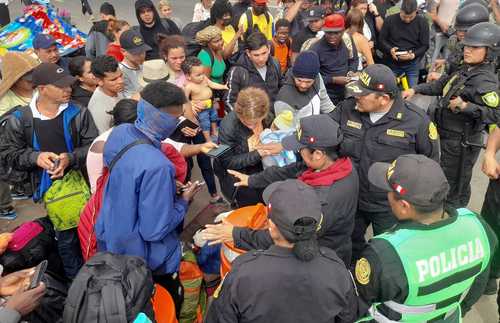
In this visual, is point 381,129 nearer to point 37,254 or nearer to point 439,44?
point 37,254

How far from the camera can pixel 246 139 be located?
3641 millimetres

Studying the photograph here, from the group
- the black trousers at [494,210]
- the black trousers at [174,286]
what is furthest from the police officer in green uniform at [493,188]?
the black trousers at [174,286]

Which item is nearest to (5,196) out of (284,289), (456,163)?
(284,289)

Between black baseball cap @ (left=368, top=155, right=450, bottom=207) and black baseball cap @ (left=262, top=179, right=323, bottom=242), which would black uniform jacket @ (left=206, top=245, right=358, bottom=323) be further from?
black baseball cap @ (left=368, top=155, right=450, bottom=207)

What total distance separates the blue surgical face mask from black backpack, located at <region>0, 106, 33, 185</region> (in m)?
1.38

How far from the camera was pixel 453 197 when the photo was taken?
437cm

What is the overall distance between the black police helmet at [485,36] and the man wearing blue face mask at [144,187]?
113 inches

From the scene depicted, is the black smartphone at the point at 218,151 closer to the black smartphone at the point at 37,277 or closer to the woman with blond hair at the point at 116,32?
the black smartphone at the point at 37,277

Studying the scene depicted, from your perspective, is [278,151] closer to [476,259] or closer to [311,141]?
[311,141]

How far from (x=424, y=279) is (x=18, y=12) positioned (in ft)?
49.9

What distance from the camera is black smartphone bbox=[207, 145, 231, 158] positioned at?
3426 mm

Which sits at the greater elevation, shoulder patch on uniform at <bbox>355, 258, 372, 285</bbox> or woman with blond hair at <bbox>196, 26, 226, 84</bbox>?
woman with blond hair at <bbox>196, 26, 226, 84</bbox>

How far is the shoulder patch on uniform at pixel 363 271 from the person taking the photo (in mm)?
2066

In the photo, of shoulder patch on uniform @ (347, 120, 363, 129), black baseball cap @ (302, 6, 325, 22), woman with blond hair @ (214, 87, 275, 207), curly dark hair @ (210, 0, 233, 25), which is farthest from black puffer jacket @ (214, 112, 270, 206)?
black baseball cap @ (302, 6, 325, 22)
